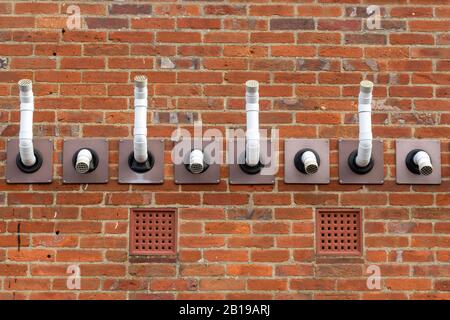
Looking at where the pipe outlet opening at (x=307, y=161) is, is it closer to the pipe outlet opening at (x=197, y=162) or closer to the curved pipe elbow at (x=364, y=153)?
the curved pipe elbow at (x=364, y=153)

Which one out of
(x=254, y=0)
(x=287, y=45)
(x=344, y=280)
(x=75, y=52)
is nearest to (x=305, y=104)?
(x=287, y=45)

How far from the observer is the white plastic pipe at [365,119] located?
4.49 metres

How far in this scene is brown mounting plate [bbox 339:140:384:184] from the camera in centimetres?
479

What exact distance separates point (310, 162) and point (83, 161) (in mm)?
1176

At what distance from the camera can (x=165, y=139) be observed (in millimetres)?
4812

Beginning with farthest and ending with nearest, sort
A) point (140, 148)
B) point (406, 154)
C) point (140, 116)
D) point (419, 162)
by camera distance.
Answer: point (406, 154) < point (419, 162) < point (140, 148) < point (140, 116)

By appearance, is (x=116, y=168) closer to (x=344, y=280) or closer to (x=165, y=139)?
(x=165, y=139)

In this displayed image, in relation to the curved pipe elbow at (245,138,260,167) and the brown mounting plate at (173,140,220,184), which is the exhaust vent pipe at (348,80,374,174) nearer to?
the curved pipe elbow at (245,138,260,167)

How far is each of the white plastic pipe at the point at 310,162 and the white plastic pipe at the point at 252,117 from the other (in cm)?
26

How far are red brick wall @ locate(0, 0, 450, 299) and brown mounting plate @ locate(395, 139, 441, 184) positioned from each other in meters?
0.04

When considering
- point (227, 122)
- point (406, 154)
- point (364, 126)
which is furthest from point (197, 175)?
point (406, 154)

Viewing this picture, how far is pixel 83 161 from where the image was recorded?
4.62 meters

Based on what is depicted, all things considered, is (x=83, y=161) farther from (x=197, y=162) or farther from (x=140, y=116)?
(x=197, y=162)

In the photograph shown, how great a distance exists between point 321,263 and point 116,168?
121 centimetres
